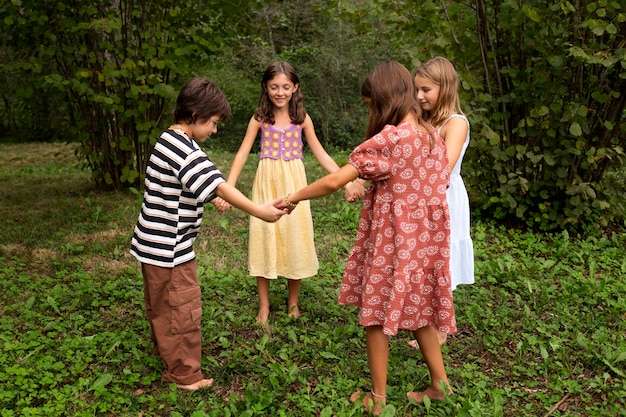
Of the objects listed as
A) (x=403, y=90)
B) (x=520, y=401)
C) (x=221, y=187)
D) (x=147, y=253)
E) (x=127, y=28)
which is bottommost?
(x=520, y=401)

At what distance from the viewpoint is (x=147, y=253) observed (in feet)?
10.3

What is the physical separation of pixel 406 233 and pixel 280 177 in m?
1.41

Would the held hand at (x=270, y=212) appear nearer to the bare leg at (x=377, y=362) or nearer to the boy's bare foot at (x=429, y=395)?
the bare leg at (x=377, y=362)

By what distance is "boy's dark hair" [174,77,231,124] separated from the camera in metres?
3.11

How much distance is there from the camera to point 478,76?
21.0ft

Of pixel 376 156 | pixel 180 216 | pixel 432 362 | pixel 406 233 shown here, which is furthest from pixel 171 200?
pixel 432 362

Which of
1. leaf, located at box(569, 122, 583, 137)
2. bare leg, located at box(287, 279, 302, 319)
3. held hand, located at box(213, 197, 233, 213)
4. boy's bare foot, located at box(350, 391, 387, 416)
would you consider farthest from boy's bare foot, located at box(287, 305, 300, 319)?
leaf, located at box(569, 122, 583, 137)

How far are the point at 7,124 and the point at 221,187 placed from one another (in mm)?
15773

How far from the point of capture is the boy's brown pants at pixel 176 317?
318 centimetres

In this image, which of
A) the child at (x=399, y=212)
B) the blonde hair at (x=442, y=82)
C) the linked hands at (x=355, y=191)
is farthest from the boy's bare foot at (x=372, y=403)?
the blonde hair at (x=442, y=82)

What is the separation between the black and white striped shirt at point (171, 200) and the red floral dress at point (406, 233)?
801 millimetres

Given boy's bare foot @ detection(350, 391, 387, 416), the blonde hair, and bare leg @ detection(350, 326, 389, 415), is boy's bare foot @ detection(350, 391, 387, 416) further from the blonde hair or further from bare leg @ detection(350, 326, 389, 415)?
the blonde hair

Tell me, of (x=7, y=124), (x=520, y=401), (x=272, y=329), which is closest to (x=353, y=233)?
(x=272, y=329)

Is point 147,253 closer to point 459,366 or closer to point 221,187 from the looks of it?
point 221,187
